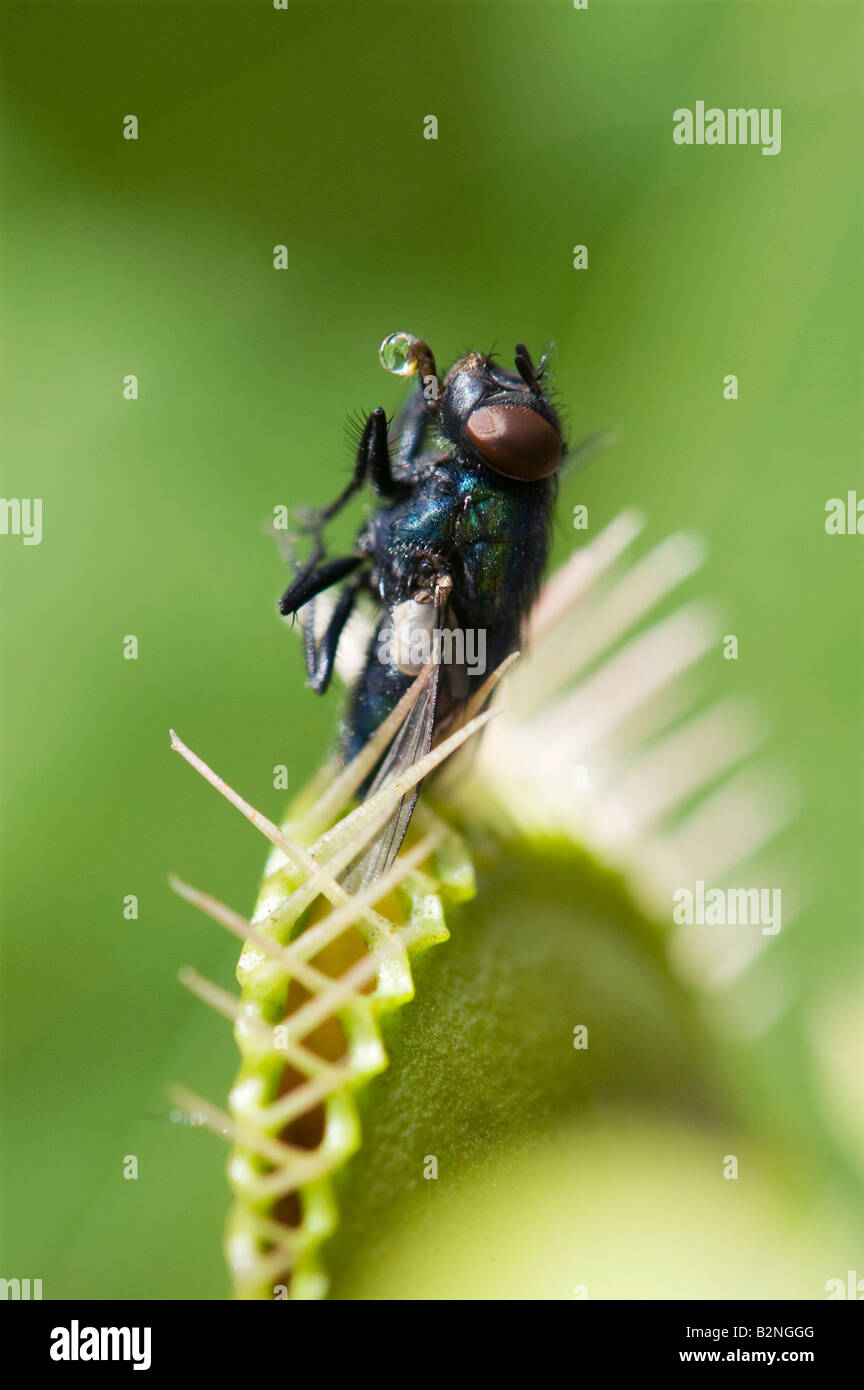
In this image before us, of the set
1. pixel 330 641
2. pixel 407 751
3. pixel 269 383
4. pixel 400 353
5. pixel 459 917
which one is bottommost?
pixel 459 917

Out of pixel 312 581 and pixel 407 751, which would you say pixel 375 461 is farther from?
pixel 407 751

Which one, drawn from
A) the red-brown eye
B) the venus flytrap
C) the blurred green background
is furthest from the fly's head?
the blurred green background

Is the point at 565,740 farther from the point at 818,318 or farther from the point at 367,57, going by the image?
the point at 367,57

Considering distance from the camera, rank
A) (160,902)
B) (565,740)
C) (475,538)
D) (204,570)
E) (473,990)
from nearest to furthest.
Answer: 1. (473,990)
2. (475,538)
3. (565,740)
4. (160,902)
5. (204,570)

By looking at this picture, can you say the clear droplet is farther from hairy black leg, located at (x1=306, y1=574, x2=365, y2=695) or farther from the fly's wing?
the fly's wing

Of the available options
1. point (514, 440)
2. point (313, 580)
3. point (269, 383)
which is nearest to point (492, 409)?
point (514, 440)
